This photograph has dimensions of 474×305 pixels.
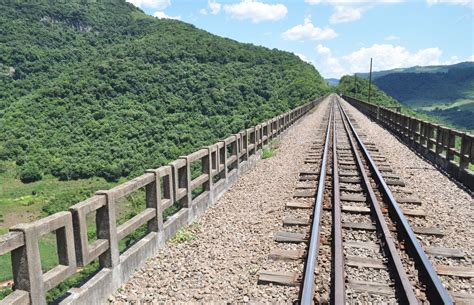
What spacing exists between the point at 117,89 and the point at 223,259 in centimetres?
10644

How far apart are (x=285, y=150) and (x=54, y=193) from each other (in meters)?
56.9

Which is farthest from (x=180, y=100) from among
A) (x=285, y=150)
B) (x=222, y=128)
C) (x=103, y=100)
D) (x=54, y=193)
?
(x=285, y=150)

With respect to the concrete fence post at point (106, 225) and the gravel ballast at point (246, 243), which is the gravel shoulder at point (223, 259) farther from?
the concrete fence post at point (106, 225)

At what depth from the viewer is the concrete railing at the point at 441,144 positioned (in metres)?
10.7

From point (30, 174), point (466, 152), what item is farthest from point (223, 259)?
point (30, 174)

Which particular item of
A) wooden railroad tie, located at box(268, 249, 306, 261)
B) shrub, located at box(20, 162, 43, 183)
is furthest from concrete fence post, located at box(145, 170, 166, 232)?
shrub, located at box(20, 162, 43, 183)

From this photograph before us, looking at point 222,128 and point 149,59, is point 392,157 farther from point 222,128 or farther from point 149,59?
point 149,59

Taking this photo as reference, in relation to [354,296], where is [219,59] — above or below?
above

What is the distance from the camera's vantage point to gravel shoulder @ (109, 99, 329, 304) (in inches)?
187

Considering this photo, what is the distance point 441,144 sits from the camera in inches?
522

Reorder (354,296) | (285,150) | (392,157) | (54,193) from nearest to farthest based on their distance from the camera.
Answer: (354,296) < (392,157) < (285,150) < (54,193)

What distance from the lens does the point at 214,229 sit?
720 centimetres

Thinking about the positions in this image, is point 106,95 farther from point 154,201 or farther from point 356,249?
point 356,249

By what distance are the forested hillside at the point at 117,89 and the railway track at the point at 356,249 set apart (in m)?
54.6
